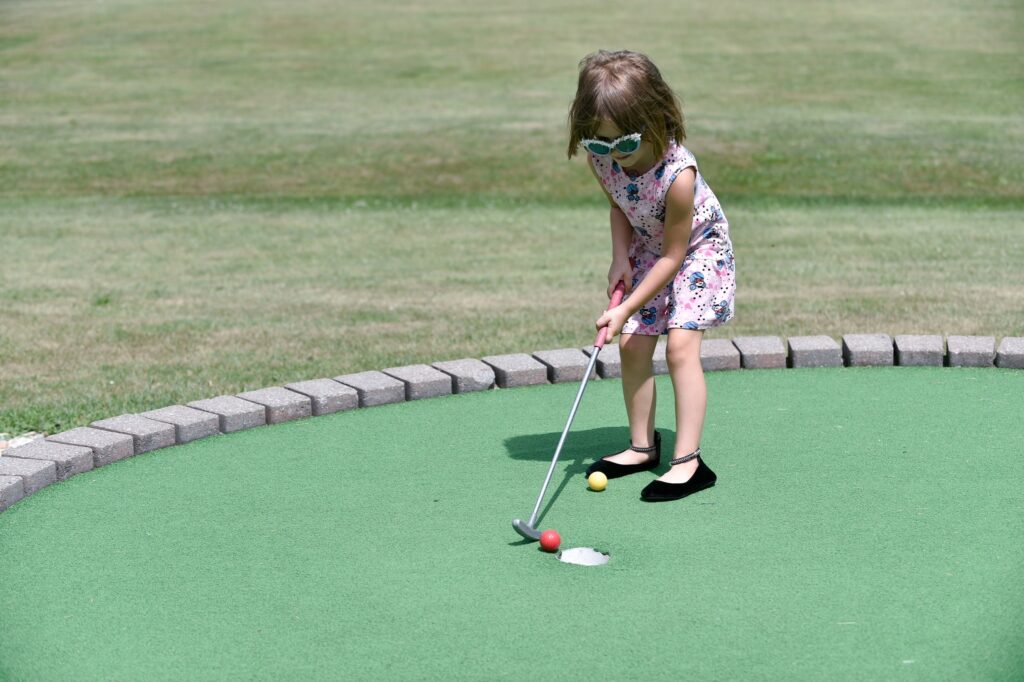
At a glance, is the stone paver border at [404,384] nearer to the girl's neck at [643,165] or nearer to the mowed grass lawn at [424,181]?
the mowed grass lawn at [424,181]

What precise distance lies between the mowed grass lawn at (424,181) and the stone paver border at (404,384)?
0.57 m

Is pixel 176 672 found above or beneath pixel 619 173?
beneath

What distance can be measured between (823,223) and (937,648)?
6.89 metres

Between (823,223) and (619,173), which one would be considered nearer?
(619,173)

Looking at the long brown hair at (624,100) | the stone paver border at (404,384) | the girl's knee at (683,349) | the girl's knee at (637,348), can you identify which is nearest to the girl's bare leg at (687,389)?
the girl's knee at (683,349)

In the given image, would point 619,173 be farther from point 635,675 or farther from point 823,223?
point 823,223

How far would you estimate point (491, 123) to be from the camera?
14.2m

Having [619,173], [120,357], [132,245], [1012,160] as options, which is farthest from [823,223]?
[619,173]

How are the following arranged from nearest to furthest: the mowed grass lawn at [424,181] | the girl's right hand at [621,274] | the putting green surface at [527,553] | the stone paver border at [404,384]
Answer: the putting green surface at [527,553], the girl's right hand at [621,274], the stone paver border at [404,384], the mowed grass lawn at [424,181]

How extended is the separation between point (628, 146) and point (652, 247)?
0.48m

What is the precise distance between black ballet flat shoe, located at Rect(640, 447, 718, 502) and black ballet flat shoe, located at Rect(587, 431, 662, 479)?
0.51ft

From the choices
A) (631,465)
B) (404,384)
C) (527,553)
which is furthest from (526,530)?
(404,384)

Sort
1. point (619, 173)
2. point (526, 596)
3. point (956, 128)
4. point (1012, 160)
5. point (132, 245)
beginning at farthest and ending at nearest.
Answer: point (956, 128), point (1012, 160), point (132, 245), point (619, 173), point (526, 596)

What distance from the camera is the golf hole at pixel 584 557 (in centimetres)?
350
